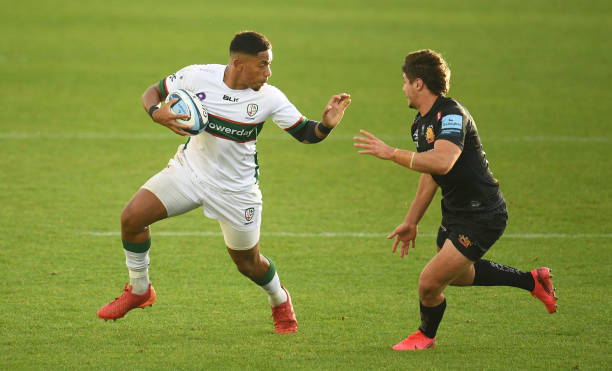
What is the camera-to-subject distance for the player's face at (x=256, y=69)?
6.48 m

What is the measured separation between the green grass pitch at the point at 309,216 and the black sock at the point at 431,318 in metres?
0.15

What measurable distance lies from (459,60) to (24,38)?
468 inches

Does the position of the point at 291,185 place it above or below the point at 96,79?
above

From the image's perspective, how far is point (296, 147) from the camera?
1468 cm

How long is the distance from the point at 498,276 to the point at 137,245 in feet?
8.75

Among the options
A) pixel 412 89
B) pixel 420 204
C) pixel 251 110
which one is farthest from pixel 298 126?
pixel 420 204

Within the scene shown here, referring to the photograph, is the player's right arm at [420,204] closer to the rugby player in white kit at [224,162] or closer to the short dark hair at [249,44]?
the rugby player in white kit at [224,162]

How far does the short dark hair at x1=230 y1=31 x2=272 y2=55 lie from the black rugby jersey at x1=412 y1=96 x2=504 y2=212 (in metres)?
1.23

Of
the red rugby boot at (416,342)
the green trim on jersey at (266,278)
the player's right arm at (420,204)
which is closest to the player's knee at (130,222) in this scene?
the green trim on jersey at (266,278)

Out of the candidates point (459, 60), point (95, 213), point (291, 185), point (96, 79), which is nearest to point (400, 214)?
point (291, 185)

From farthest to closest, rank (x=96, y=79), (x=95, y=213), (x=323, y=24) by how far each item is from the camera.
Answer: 1. (x=323, y=24)
2. (x=96, y=79)
3. (x=95, y=213)

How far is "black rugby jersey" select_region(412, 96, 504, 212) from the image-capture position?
6.09 metres

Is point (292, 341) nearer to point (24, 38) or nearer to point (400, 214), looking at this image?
point (400, 214)

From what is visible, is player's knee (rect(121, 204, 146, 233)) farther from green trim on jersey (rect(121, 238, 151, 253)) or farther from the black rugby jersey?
the black rugby jersey
